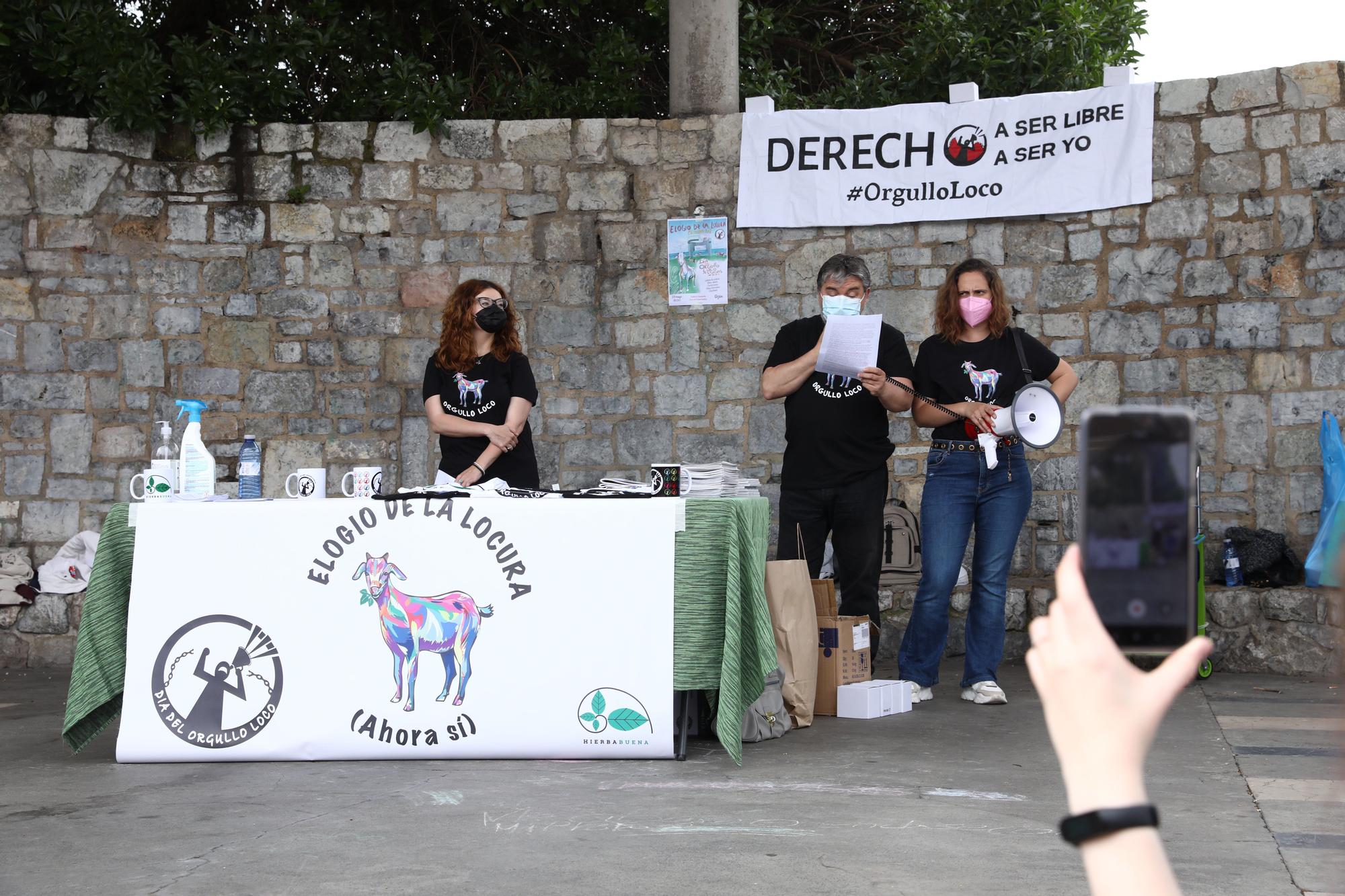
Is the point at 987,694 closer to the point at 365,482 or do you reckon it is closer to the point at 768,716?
the point at 768,716

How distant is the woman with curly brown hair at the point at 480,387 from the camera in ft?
17.0

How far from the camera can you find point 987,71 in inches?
305

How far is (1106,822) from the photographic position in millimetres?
822

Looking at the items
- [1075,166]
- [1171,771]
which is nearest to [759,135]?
[1075,166]

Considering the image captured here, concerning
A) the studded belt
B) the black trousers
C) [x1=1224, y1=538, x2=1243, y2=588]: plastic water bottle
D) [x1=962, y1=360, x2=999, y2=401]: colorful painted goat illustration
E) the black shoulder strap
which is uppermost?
the black shoulder strap

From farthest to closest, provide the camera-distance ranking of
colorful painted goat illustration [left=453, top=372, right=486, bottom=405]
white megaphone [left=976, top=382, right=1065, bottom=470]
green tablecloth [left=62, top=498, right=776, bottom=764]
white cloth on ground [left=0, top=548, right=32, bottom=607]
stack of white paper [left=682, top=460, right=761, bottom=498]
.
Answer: white cloth on ground [left=0, top=548, right=32, bottom=607]
colorful painted goat illustration [left=453, top=372, right=486, bottom=405]
white megaphone [left=976, top=382, right=1065, bottom=470]
stack of white paper [left=682, top=460, right=761, bottom=498]
green tablecloth [left=62, top=498, right=776, bottom=764]

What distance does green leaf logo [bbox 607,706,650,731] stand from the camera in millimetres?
4020

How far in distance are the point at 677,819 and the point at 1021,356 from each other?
2.51 meters

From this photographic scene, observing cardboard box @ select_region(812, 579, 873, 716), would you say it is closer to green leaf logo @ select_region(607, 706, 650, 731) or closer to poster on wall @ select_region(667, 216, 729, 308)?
green leaf logo @ select_region(607, 706, 650, 731)

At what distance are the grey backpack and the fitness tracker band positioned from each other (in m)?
3.49

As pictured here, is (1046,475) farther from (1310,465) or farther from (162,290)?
(162,290)

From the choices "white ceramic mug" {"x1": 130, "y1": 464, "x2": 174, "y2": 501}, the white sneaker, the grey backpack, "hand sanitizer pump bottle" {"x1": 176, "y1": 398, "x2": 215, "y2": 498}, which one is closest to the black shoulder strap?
the white sneaker

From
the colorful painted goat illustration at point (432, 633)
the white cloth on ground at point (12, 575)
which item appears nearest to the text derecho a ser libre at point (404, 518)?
the colorful painted goat illustration at point (432, 633)

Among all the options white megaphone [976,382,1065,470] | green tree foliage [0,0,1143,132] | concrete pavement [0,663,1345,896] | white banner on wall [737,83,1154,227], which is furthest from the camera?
green tree foliage [0,0,1143,132]
